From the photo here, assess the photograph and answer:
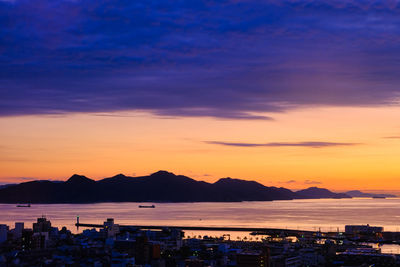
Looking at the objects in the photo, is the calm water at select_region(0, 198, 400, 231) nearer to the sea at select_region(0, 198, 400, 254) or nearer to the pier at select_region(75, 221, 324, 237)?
the sea at select_region(0, 198, 400, 254)

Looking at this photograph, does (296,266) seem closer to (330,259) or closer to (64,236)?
(330,259)

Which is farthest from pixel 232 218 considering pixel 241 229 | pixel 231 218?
pixel 241 229

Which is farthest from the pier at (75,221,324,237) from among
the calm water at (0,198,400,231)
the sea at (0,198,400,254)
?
the calm water at (0,198,400,231)

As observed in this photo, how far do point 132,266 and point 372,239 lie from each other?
3991 cm

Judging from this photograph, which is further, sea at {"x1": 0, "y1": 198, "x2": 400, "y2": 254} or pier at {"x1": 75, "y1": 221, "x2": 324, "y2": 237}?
sea at {"x1": 0, "y1": 198, "x2": 400, "y2": 254}

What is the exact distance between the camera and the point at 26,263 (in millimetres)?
35281

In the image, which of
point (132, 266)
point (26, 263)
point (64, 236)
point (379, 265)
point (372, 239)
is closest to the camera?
point (132, 266)

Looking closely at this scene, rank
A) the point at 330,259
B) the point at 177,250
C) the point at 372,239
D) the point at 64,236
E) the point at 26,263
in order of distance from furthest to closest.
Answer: the point at 372,239 → the point at 64,236 → the point at 177,250 → the point at 330,259 → the point at 26,263

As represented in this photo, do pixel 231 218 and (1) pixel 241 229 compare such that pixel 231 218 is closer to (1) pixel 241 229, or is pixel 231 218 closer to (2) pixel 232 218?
(2) pixel 232 218

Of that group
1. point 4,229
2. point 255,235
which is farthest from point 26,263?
point 255,235

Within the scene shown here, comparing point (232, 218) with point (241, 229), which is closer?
point (241, 229)

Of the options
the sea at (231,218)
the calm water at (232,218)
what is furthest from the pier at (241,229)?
the calm water at (232,218)

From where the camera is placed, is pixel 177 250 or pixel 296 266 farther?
pixel 177 250

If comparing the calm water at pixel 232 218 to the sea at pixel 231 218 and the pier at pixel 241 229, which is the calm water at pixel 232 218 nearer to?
the sea at pixel 231 218
